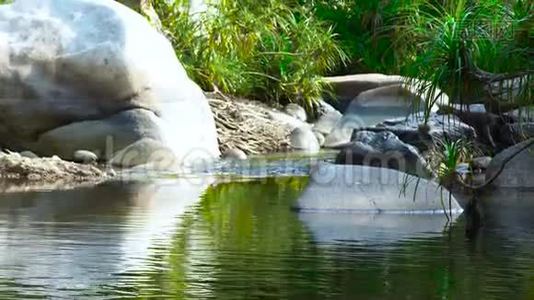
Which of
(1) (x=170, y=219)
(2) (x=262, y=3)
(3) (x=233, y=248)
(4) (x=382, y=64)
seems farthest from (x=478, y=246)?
(4) (x=382, y=64)

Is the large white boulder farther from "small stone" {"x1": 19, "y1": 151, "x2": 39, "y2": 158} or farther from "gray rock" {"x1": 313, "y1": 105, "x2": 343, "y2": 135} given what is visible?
"gray rock" {"x1": 313, "y1": 105, "x2": 343, "y2": 135}

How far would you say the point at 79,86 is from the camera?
17.0 m

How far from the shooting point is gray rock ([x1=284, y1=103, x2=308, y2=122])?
2344 centimetres

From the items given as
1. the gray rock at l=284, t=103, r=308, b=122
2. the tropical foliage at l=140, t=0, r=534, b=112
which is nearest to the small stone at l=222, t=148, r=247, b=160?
the tropical foliage at l=140, t=0, r=534, b=112

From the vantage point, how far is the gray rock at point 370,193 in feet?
39.1

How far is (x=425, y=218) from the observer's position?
37.8 feet

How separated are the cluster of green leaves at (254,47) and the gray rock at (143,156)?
4806 mm

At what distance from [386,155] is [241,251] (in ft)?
20.5

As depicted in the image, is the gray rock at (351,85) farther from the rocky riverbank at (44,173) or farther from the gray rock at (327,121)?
the rocky riverbank at (44,173)

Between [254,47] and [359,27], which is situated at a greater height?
[359,27]

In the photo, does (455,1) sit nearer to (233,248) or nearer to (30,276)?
(233,248)

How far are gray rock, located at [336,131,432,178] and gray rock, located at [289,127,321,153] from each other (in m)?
5.24

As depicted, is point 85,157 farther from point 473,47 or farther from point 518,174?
point 473,47

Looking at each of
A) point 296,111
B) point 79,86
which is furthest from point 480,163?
point 296,111
